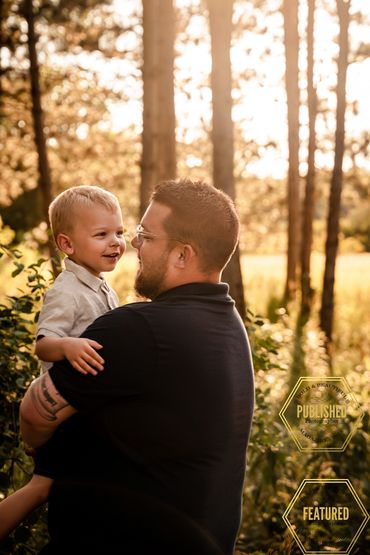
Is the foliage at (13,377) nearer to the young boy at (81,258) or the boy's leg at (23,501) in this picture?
the young boy at (81,258)

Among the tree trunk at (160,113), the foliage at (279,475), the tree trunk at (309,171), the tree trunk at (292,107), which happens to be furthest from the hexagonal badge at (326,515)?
the tree trunk at (292,107)

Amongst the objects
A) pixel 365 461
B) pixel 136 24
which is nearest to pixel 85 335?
pixel 365 461

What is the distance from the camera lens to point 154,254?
2639 millimetres

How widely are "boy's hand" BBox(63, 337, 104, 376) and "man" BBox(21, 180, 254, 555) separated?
2 cm

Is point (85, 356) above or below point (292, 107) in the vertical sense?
below

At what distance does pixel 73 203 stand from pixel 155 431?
110 centimetres

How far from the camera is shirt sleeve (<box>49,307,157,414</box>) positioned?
2.35 m

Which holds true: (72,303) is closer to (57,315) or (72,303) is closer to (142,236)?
(57,315)

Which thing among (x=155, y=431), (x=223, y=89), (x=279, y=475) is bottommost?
(x=279, y=475)

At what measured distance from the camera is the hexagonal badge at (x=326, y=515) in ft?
17.2

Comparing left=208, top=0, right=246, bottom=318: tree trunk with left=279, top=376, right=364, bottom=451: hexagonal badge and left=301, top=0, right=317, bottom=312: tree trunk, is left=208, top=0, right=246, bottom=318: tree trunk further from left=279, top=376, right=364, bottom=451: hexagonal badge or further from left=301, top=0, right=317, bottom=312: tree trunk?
left=301, top=0, right=317, bottom=312: tree trunk

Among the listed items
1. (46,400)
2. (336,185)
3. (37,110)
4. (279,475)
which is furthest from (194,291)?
(37,110)

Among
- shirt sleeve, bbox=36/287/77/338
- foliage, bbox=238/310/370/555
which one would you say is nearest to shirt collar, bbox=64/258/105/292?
shirt sleeve, bbox=36/287/77/338

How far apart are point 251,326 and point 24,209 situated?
107 feet
